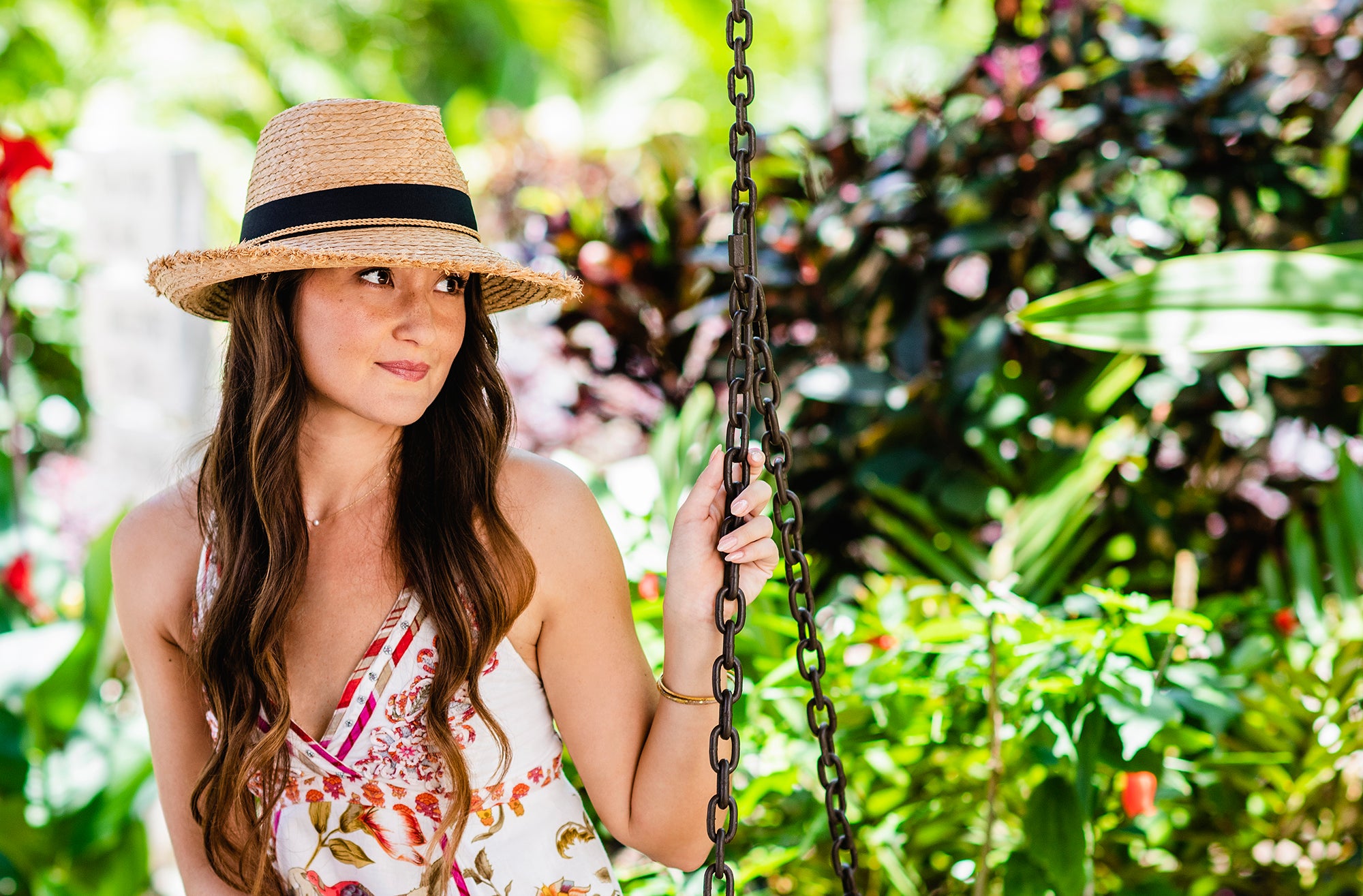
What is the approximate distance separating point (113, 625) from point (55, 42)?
9.40 meters

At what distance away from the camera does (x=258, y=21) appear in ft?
39.6

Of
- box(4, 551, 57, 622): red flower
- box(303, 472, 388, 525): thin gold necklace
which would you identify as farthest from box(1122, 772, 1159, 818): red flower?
box(4, 551, 57, 622): red flower

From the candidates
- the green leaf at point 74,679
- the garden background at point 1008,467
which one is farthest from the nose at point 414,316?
the green leaf at point 74,679

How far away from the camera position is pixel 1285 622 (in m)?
2.13

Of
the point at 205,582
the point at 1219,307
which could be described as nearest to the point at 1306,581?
the point at 1219,307

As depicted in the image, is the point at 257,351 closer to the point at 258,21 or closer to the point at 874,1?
the point at 258,21

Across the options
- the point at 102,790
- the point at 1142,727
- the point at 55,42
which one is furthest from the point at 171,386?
the point at 55,42

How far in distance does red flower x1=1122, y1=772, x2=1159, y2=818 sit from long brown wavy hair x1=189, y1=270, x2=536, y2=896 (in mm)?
1002

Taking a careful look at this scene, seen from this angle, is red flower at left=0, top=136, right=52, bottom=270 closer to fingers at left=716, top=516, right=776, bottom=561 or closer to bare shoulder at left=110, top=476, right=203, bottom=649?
bare shoulder at left=110, top=476, right=203, bottom=649

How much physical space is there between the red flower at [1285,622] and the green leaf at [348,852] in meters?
1.79

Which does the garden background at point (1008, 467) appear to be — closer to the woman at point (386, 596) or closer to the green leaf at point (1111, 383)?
the green leaf at point (1111, 383)

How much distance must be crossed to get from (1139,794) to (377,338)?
1.34m

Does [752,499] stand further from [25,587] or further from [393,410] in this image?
[25,587]

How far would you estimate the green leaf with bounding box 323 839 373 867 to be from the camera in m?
1.34
